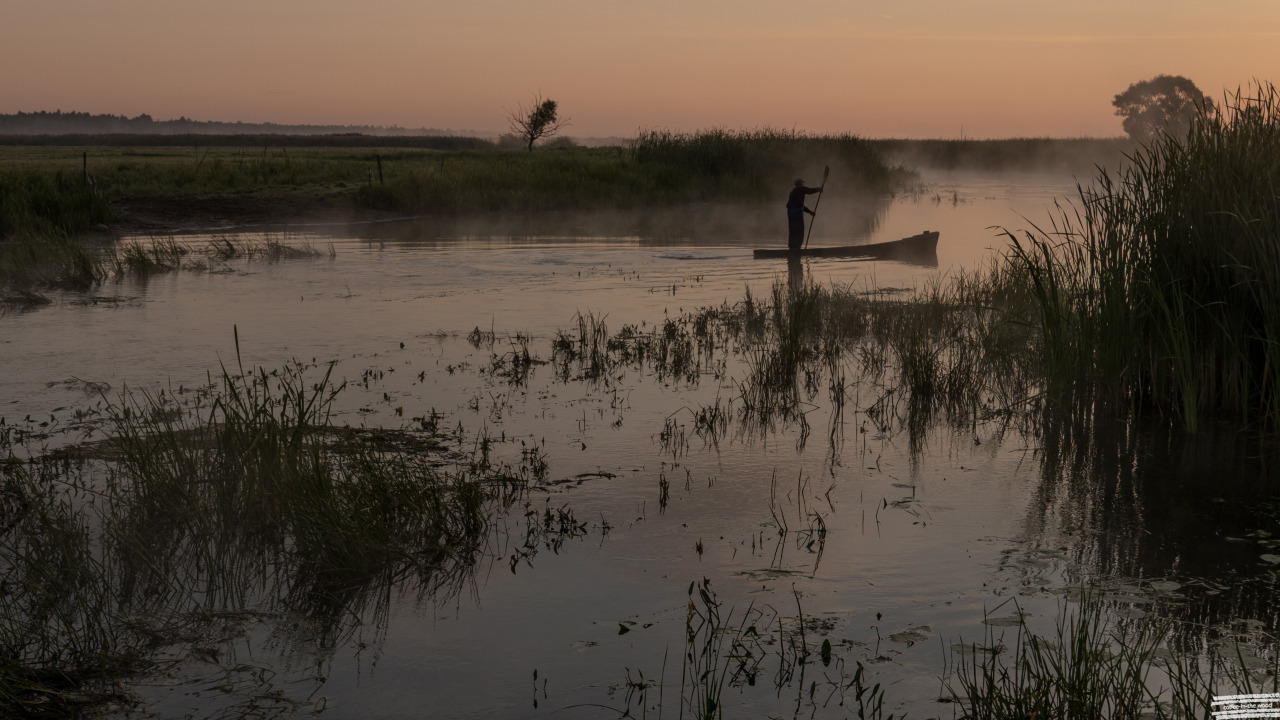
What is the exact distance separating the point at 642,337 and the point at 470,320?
10.6ft

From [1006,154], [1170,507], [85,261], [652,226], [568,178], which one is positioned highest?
[1006,154]

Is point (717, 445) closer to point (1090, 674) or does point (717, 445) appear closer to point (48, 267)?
point (1090, 674)

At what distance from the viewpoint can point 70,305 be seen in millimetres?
15961

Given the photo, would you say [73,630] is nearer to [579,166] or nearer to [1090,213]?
[1090,213]

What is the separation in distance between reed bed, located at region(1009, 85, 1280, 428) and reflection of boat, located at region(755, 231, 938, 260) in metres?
13.1

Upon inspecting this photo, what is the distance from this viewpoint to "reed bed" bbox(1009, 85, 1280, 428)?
7.95 m

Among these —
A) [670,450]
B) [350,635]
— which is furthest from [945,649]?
[670,450]

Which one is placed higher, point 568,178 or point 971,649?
point 568,178

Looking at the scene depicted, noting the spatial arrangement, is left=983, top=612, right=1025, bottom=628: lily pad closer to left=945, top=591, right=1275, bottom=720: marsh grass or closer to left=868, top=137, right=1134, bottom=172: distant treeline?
left=945, top=591, right=1275, bottom=720: marsh grass

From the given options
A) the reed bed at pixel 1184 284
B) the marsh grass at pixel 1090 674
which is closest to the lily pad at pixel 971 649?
the marsh grass at pixel 1090 674

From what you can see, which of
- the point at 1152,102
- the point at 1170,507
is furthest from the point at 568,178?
the point at 1152,102

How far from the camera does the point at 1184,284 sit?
335 inches

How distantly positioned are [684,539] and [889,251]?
17700 millimetres

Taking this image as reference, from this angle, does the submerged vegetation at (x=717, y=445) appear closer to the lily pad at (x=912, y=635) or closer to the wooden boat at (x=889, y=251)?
the lily pad at (x=912, y=635)
